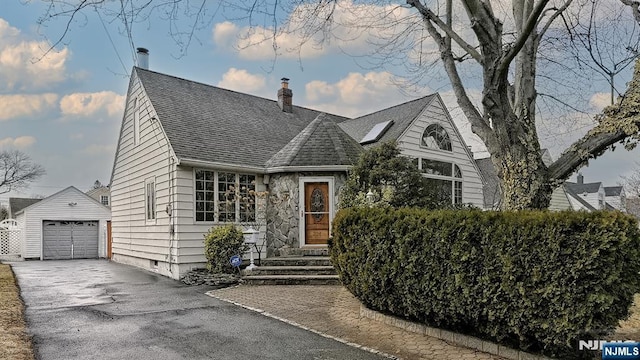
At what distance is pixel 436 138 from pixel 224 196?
804 cm

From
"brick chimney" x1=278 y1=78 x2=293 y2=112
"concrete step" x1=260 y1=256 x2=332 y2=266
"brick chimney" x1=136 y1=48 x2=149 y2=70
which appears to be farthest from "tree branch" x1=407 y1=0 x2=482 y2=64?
"brick chimney" x1=136 y1=48 x2=149 y2=70

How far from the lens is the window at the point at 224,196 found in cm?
1160

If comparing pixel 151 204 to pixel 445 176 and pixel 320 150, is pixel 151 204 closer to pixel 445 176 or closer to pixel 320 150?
pixel 320 150

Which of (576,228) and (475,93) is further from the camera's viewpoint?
(475,93)

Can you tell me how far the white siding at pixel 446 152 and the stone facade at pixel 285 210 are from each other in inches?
138

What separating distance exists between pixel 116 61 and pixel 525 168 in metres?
5.89

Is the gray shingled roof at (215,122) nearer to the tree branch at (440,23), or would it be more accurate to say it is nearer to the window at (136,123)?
the window at (136,123)

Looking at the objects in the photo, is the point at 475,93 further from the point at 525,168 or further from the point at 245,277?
the point at 245,277

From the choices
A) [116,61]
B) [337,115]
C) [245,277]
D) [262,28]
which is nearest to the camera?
[116,61]

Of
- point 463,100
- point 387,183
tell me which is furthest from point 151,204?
point 463,100

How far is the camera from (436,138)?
606 inches

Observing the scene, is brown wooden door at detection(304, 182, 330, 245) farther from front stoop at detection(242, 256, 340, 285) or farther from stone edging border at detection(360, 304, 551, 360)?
stone edging border at detection(360, 304, 551, 360)

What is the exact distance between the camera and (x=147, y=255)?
13.1 m

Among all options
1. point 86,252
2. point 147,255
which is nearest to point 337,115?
point 147,255
